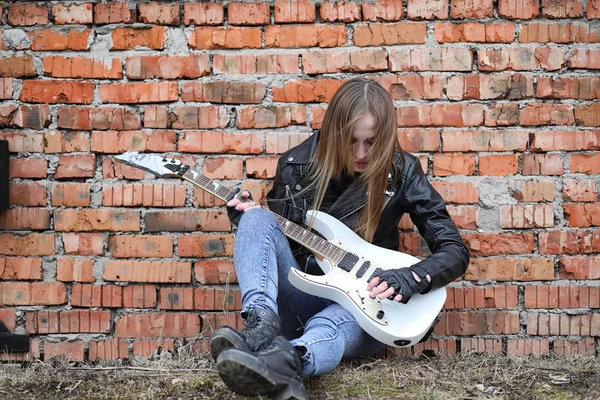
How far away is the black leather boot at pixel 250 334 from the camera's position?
2.06 meters

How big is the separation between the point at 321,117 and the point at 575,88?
1208mm

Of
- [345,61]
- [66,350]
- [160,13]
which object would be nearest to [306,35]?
[345,61]

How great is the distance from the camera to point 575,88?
306 centimetres

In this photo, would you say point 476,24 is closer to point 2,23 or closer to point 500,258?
point 500,258

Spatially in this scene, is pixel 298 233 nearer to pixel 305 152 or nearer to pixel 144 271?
pixel 305 152

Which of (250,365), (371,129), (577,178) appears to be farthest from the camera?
(577,178)

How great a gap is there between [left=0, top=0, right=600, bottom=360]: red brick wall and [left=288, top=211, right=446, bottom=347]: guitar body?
0.46 metres

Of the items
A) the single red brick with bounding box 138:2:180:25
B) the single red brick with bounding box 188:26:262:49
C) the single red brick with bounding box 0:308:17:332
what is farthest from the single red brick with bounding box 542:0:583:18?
the single red brick with bounding box 0:308:17:332

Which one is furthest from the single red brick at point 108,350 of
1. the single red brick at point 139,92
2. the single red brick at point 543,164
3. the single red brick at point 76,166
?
the single red brick at point 543,164

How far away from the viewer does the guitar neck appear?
2.65 meters

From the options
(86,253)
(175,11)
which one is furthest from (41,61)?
(86,253)

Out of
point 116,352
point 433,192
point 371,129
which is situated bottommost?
point 116,352

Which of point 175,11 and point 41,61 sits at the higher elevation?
point 175,11

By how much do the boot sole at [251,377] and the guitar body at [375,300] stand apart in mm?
538
